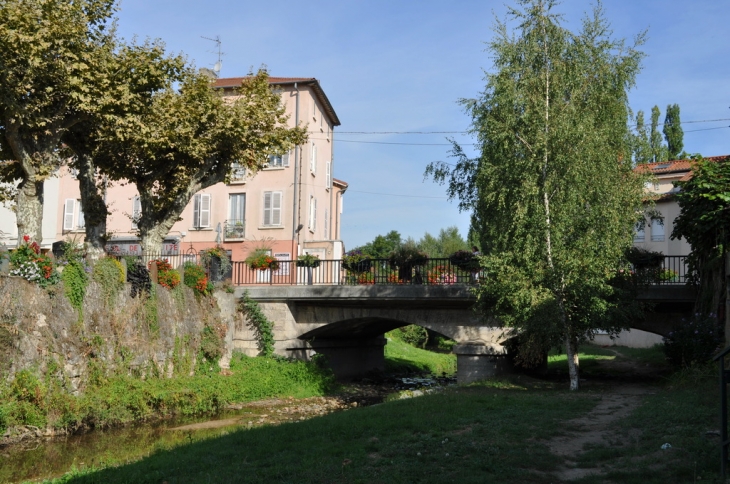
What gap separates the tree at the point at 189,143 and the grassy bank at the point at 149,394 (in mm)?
4426

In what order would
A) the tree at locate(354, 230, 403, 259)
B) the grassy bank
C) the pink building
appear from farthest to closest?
the tree at locate(354, 230, 403, 259), the pink building, the grassy bank

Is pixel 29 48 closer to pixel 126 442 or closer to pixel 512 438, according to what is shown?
pixel 126 442

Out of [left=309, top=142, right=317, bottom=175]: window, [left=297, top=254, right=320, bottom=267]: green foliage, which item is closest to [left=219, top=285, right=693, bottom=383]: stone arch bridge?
[left=297, top=254, right=320, bottom=267]: green foliage

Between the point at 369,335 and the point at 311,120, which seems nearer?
the point at 369,335

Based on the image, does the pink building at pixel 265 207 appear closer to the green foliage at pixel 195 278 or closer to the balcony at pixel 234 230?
the balcony at pixel 234 230

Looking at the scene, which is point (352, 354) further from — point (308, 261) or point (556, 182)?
point (556, 182)

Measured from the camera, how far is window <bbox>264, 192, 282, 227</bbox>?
33.0 meters

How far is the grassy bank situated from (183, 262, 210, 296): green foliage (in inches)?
102

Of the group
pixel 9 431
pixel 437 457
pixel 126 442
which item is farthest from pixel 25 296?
pixel 437 457

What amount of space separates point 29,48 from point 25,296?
5532mm

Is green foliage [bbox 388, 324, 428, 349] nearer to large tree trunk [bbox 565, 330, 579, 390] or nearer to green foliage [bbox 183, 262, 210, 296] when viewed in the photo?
green foliage [bbox 183, 262, 210, 296]

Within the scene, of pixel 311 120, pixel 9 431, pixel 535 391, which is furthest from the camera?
pixel 311 120

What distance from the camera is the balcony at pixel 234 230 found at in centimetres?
3350

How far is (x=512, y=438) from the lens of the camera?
9.51 m
